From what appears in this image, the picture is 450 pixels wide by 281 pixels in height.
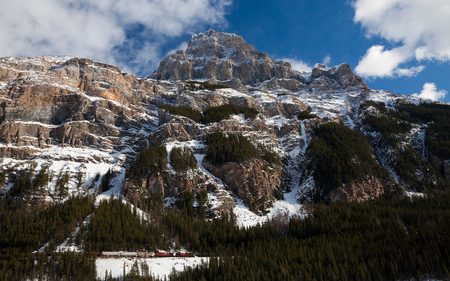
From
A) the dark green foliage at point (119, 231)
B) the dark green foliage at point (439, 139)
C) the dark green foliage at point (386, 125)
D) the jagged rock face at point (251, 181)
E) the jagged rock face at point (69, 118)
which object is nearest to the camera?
the dark green foliage at point (119, 231)

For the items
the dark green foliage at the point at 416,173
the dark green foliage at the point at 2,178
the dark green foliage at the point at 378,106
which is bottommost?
the dark green foliage at the point at 416,173

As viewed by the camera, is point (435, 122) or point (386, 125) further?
point (435, 122)

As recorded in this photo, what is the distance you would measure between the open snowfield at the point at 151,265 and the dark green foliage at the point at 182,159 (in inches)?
1827

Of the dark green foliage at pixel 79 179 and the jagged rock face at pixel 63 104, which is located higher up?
the jagged rock face at pixel 63 104

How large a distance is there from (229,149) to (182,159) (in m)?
22.9

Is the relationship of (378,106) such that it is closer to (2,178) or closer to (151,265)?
(151,265)

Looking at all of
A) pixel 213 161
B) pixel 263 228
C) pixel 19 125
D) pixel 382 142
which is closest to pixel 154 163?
pixel 213 161

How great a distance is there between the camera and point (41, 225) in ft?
248

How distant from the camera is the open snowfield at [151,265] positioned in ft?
204

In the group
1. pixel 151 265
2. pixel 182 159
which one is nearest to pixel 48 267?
pixel 151 265

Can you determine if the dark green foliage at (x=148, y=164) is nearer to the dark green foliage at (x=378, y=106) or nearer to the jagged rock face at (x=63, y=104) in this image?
the jagged rock face at (x=63, y=104)

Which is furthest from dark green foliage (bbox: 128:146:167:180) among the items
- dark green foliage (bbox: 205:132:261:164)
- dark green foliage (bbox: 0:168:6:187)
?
dark green foliage (bbox: 0:168:6:187)

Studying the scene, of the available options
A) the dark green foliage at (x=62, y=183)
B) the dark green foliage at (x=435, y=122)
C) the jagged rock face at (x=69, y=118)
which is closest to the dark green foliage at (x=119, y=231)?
the dark green foliage at (x=62, y=183)

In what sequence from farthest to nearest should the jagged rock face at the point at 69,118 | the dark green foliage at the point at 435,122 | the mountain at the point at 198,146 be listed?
the dark green foliage at the point at 435,122
the jagged rock face at the point at 69,118
the mountain at the point at 198,146
